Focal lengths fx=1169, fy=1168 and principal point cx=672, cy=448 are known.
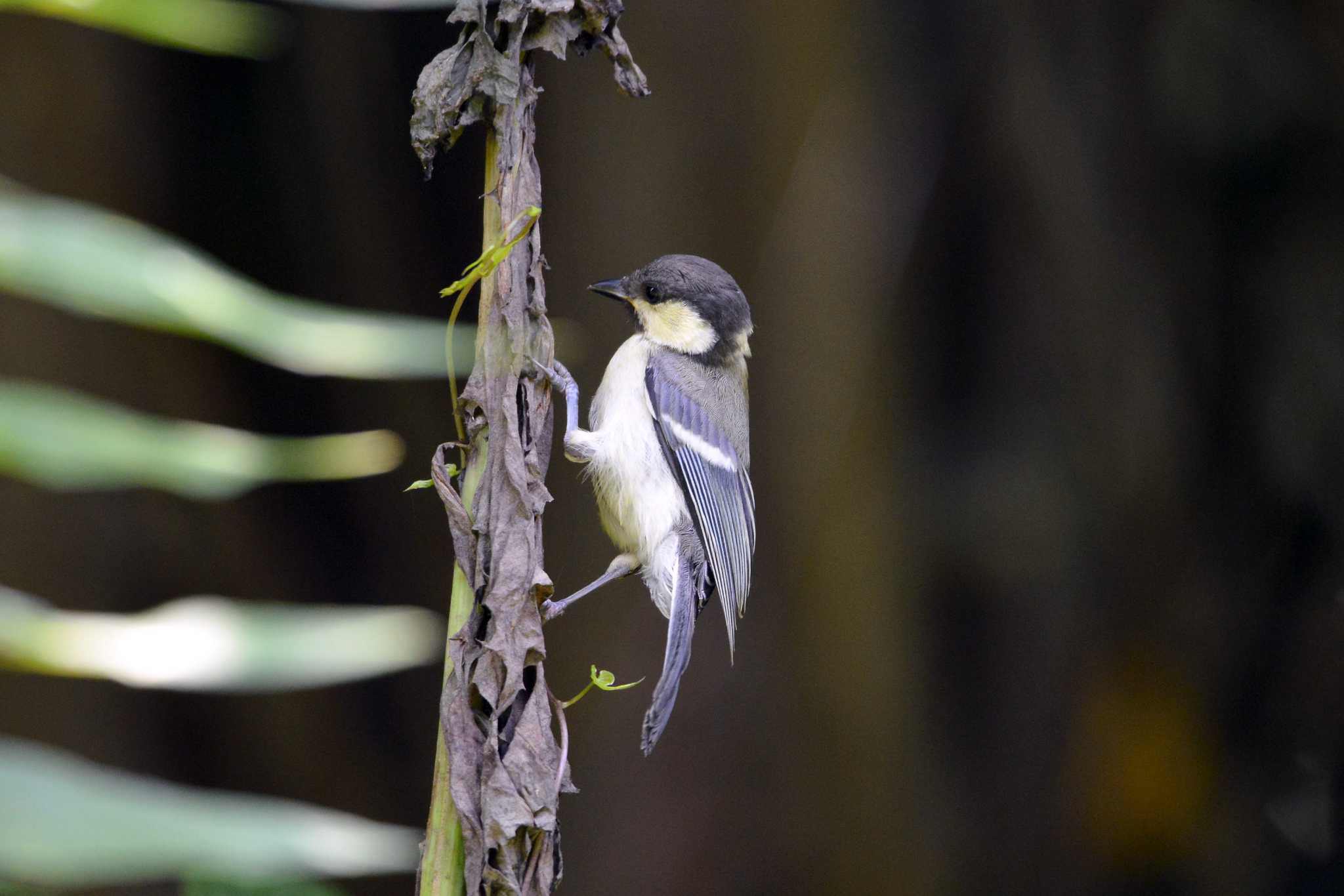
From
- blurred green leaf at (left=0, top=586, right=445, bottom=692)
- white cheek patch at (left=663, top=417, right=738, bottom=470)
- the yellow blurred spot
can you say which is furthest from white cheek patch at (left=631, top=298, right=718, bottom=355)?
the yellow blurred spot

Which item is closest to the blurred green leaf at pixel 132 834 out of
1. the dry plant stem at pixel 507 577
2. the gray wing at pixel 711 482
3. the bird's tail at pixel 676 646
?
the dry plant stem at pixel 507 577

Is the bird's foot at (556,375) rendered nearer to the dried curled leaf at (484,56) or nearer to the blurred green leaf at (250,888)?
the dried curled leaf at (484,56)

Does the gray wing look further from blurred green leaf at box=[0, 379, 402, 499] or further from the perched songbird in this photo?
blurred green leaf at box=[0, 379, 402, 499]

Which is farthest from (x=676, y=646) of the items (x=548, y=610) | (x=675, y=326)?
(x=548, y=610)

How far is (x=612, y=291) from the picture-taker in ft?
7.02

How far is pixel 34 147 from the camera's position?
290 cm

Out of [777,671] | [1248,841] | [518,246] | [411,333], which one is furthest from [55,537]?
[1248,841]

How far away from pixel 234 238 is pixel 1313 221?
2.81m

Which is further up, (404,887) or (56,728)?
(56,728)

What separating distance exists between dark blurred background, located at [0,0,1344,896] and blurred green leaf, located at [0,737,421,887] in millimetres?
2813

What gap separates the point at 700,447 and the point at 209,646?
1.65 meters

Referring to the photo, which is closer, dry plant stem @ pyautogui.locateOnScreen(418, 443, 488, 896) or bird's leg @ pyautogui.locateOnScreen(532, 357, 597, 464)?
dry plant stem @ pyautogui.locateOnScreen(418, 443, 488, 896)

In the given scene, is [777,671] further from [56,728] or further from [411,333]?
[411,333]

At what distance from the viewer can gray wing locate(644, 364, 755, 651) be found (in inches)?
80.6
